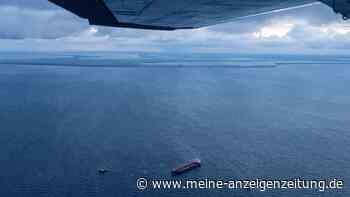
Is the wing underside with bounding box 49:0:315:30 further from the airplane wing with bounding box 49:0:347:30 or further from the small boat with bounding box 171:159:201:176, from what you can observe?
the small boat with bounding box 171:159:201:176

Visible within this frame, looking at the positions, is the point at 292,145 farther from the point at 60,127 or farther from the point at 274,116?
the point at 60,127

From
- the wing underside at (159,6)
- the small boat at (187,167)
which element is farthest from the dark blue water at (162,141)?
the wing underside at (159,6)

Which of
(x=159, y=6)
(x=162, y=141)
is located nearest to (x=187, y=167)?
(x=162, y=141)

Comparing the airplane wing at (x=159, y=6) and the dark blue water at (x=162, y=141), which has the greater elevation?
the airplane wing at (x=159, y=6)

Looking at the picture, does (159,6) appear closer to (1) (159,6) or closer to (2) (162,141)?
(1) (159,6)

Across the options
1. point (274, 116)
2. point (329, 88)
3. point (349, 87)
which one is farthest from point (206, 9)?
point (349, 87)

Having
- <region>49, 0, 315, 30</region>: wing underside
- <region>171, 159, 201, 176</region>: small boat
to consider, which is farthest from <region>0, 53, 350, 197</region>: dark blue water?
<region>49, 0, 315, 30</region>: wing underside

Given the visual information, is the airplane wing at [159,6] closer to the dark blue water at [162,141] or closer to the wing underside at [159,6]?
the wing underside at [159,6]
